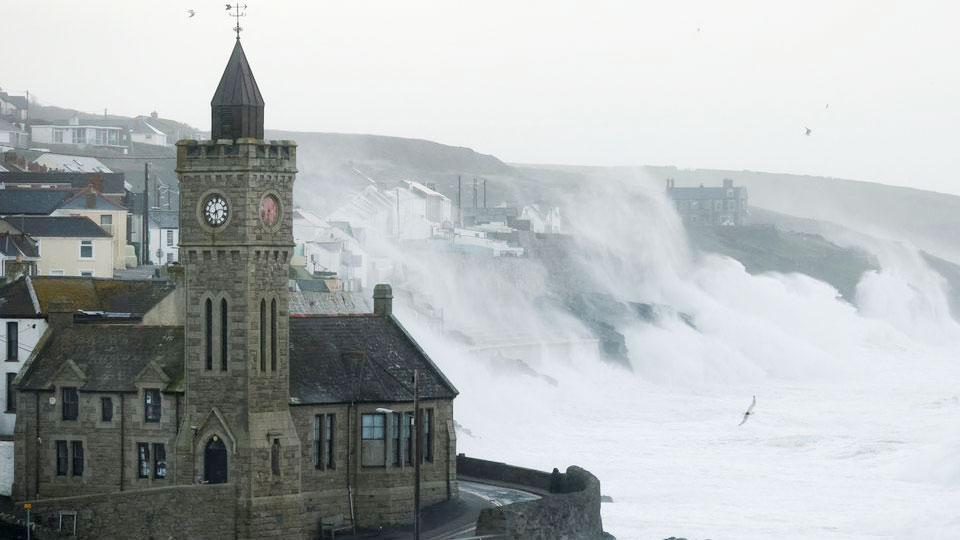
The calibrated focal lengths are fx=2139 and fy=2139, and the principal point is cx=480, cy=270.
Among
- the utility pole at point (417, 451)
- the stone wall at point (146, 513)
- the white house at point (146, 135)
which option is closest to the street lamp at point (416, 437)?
the utility pole at point (417, 451)

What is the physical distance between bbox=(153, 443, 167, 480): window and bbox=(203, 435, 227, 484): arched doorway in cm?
188

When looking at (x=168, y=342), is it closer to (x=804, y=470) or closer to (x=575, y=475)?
(x=575, y=475)

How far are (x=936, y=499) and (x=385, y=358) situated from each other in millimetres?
24342

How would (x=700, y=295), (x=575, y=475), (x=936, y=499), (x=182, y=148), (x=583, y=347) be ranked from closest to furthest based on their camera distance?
1. (x=182, y=148)
2. (x=575, y=475)
3. (x=936, y=499)
4. (x=583, y=347)
5. (x=700, y=295)

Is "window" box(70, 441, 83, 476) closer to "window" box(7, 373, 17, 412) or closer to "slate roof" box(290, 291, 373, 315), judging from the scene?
"window" box(7, 373, 17, 412)

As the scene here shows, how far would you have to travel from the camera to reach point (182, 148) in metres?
45.1

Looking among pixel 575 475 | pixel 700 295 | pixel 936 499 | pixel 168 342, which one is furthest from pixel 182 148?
pixel 700 295

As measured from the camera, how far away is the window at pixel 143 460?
47.4 m

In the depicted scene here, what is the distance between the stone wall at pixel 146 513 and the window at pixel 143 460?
300cm

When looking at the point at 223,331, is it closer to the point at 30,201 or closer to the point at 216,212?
the point at 216,212

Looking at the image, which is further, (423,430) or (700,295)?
(700,295)

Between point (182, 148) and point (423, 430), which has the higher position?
point (182, 148)

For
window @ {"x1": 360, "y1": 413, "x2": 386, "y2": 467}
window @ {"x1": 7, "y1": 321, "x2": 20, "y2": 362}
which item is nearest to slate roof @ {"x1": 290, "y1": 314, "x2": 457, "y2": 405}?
window @ {"x1": 360, "y1": 413, "x2": 386, "y2": 467}

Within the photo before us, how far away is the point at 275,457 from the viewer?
150 ft
